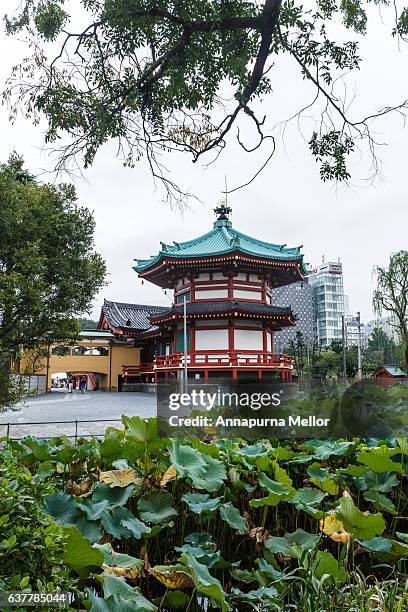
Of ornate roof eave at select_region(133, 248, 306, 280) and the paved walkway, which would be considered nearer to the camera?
the paved walkway

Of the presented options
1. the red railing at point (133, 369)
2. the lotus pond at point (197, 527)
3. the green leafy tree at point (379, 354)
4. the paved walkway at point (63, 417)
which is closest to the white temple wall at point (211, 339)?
the paved walkway at point (63, 417)

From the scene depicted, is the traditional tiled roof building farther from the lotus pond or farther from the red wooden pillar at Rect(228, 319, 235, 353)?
the lotus pond

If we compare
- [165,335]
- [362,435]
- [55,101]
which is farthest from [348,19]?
[165,335]

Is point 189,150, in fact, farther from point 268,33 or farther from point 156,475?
point 156,475

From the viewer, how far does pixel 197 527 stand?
85.7 inches

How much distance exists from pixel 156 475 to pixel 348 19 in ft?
12.3

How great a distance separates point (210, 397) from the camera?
7.67 feet

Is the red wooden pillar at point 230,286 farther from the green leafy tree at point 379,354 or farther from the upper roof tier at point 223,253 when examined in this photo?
the green leafy tree at point 379,354

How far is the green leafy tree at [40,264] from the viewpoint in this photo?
26.6ft

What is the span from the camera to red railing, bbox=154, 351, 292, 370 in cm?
1964

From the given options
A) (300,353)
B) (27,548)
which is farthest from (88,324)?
(27,548)

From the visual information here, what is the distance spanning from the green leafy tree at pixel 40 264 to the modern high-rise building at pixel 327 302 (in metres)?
74.8

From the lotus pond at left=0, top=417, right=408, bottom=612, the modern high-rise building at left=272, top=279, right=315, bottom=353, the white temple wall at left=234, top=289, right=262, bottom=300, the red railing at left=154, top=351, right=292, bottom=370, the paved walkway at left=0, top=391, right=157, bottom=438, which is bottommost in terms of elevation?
the paved walkway at left=0, top=391, right=157, bottom=438

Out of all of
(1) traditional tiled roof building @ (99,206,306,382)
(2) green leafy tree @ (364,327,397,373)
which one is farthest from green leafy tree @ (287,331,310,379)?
(1) traditional tiled roof building @ (99,206,306,382)
